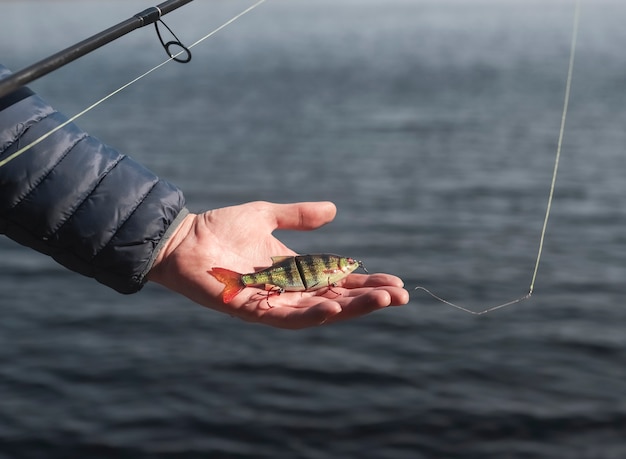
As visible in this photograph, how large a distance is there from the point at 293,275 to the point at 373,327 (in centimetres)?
911

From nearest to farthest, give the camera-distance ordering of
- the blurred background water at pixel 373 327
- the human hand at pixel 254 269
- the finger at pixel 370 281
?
1. the human hand at pixel 254 269
2. the finger at pixel 370 281
3. the blurred background water at pixel 373 327

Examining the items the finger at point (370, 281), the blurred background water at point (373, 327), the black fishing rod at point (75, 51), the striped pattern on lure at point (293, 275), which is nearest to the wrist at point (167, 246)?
the striped pattern on lure at point (293, 275)

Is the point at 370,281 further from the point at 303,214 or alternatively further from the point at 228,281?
the point at 228,281

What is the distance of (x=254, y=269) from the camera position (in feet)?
18.4

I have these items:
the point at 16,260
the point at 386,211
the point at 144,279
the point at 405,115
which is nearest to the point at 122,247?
the point at 144,279

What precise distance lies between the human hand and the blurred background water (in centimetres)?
565

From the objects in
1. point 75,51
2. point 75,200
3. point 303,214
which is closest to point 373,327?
point 303,214

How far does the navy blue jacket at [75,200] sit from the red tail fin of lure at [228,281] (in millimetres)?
400

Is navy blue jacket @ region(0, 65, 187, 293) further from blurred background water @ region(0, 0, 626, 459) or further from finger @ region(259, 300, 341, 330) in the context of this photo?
blurred background water @ region(0, 0, 626, 459)

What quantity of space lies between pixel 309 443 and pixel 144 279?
626 cm

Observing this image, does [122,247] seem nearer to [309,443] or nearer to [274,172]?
[309,443]

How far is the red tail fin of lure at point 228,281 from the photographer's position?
524cm

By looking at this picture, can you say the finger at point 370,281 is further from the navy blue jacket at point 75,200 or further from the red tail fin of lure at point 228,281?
the navy blue jacket at point 75,200

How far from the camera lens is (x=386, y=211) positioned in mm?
20141
